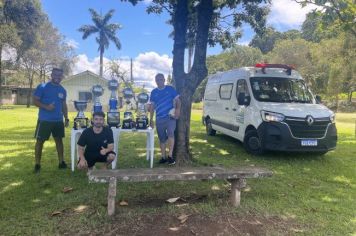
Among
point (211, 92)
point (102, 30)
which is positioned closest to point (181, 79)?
point (211, 92)

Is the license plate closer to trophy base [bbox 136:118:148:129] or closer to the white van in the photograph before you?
the white van

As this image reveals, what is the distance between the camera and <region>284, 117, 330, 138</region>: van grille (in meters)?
8.54

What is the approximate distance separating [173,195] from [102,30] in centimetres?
5368

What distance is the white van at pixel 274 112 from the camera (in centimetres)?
857

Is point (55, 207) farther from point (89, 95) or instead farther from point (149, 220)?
point (89, 95)

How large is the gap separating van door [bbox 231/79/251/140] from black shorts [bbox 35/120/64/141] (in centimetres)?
494

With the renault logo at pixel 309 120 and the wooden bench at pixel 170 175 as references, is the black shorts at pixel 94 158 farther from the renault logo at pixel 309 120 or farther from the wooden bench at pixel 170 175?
the renault logo at pixel 309 120

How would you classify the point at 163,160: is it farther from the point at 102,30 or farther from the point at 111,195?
the point at 102,30

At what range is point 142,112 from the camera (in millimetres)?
7328

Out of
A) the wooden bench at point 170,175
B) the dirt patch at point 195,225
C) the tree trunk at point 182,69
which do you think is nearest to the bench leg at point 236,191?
the wooden bench at point 170,175

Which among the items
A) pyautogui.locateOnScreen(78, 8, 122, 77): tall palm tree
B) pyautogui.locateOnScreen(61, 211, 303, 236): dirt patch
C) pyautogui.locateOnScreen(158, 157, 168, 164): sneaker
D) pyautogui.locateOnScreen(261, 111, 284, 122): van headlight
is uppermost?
pyautogui.locateOnScreen(78, 8, 122, 77): tall palm tree

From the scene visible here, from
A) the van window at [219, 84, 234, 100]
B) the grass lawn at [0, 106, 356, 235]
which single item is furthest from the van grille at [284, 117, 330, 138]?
the van window at [219, 84, 234, 100]

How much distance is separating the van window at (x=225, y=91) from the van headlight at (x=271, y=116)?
2.42 m

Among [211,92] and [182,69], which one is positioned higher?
[182,69]
